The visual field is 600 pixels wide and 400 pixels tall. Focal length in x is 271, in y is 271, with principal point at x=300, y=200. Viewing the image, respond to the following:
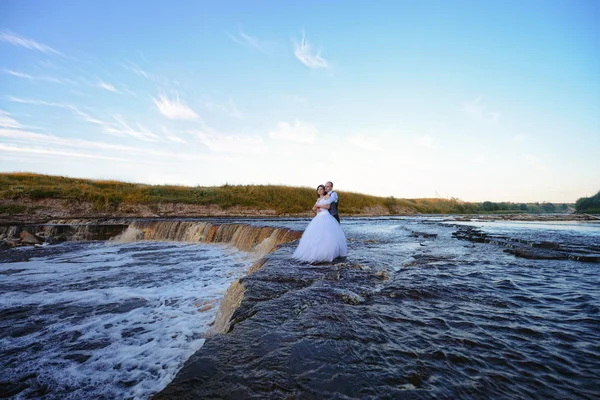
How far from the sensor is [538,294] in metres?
4.93

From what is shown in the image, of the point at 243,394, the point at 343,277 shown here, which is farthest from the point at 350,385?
the point at 343,277

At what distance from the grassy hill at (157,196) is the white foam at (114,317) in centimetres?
Answer: 2482

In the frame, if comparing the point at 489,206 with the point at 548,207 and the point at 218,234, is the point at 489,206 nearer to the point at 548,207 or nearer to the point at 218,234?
the point at 548,207

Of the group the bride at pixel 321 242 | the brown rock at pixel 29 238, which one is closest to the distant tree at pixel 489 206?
the bride at pixel 321 242

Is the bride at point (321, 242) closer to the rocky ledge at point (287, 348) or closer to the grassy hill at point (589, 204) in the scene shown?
the rocky ledge at point (287, 348)

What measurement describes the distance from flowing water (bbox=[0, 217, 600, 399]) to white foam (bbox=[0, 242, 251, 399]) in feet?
0.10

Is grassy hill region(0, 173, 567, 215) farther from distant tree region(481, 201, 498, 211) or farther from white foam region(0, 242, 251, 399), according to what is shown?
white foam region(0, 242, 251, 399)

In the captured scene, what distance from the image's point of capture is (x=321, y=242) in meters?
8.09

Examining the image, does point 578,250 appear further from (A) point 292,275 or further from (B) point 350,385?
(B) point 350,385

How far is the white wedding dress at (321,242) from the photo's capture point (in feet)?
26.1

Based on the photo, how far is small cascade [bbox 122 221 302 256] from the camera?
15.2 meters

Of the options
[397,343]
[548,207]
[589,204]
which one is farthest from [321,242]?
[548,207]

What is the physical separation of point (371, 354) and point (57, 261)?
16582 mm

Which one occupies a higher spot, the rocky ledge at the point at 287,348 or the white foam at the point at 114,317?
the rocky ledge at the point at 287,348
